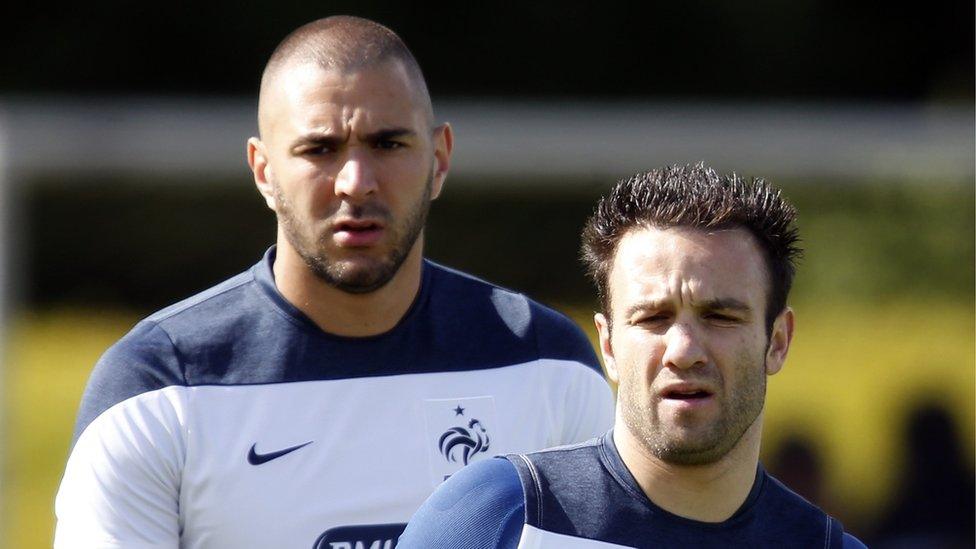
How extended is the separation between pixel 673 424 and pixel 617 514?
0.16m

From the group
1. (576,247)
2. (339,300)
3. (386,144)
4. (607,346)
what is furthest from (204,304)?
(576,247)

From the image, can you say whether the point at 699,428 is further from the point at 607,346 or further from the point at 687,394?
the point at 607,346

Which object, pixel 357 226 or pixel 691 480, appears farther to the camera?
pixel 357 226

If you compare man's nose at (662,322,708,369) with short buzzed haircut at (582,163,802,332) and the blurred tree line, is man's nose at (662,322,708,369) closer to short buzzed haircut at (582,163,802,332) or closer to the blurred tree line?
short buzzed haircut at (582,163,802,332)

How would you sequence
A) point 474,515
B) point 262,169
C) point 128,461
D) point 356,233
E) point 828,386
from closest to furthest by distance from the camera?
point 474,515 < point 128,461 < point 356,233 < point 262,169 < point 828,386

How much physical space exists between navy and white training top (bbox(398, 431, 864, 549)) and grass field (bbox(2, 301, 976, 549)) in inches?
153

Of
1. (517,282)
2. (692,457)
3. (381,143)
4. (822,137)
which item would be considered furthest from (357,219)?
(822,137)

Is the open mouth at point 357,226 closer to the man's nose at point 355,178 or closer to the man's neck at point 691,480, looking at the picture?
the man's nose at point 355,178

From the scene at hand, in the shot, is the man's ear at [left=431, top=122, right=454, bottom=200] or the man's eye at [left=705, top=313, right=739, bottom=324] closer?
the man's eye at [left=705, top=313, right=739, bottom=324]

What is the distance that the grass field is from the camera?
5.99 m

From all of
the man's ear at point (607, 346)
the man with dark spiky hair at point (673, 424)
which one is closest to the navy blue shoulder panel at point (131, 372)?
the man with dark spiky hair at point (673, 424)

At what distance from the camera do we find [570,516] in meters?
2.22

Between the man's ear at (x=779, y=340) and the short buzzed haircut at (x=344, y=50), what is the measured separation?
3.10 ft

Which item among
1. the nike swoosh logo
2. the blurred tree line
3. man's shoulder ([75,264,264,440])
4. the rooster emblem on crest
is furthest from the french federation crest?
the blurred tree line
